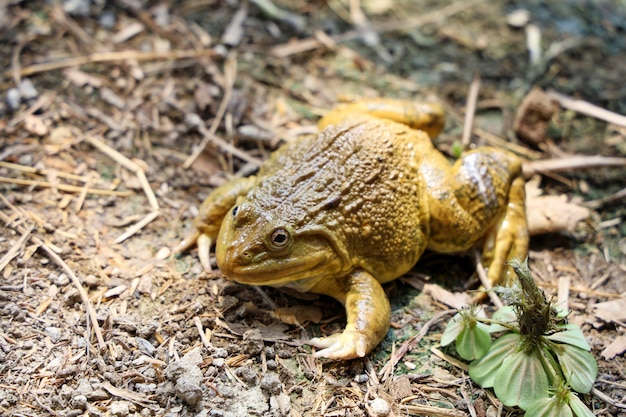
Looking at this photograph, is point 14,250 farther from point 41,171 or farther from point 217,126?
point 217,126

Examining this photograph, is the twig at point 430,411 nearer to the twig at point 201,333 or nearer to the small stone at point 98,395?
the twig at point 201,333

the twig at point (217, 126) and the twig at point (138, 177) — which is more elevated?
the twig at point (217, 126)

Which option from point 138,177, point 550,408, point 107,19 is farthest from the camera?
point 107,19

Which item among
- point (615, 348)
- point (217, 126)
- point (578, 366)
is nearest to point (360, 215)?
point (578, 366)

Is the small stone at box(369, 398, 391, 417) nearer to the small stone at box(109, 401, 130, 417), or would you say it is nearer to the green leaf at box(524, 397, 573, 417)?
the green leaf at box(524, 397, 573, 417)

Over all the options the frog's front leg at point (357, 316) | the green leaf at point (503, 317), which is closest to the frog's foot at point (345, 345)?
the frog's front leg at point (357, 316)

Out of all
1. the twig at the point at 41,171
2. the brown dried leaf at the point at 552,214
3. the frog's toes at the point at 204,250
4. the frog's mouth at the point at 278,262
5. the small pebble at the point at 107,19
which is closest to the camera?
the frog's mouth at the point at 278,262

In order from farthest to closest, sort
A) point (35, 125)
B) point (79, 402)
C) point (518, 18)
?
point (518, 18) < point (35, 125) < point (79, 402)
